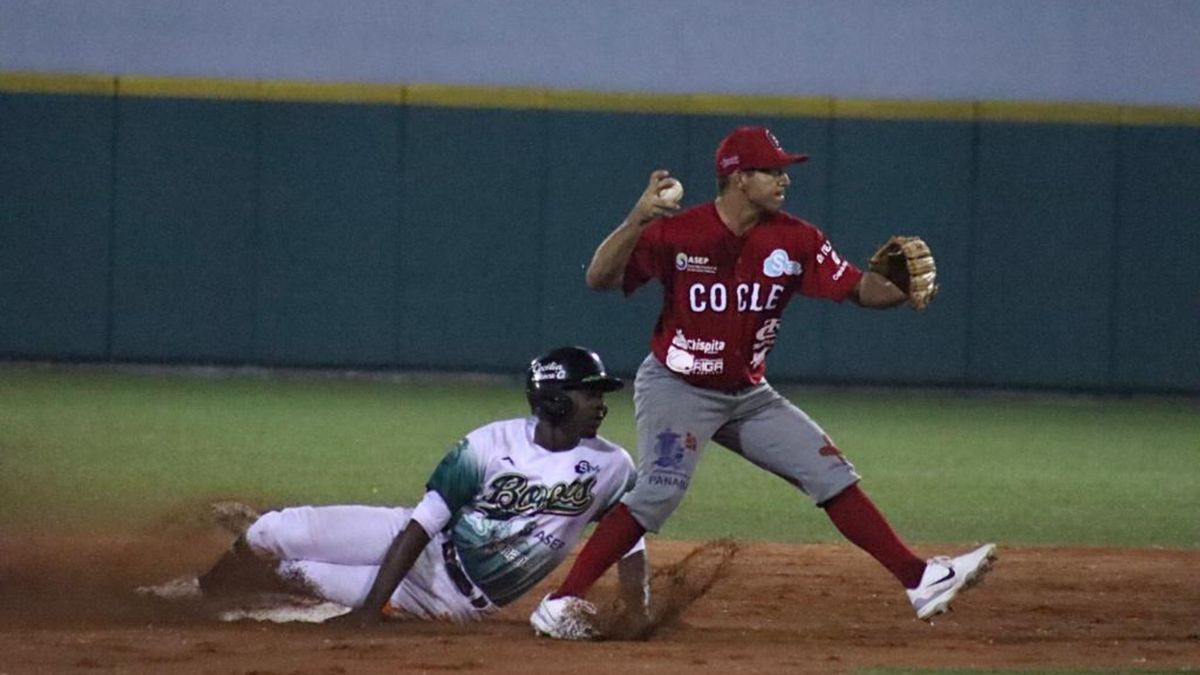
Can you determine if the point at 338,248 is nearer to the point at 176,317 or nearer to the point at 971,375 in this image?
the point at 176,317

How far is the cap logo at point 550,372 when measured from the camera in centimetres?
632

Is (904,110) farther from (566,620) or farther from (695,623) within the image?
(566,620)

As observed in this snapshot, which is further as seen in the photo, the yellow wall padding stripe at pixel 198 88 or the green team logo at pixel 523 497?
the yellow wall padding stripe at pixel 198 88

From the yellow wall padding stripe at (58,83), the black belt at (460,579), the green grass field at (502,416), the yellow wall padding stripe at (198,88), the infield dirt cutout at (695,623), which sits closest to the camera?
the infield dirt cutout at (695,623)

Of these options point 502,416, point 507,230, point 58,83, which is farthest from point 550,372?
point 58,83

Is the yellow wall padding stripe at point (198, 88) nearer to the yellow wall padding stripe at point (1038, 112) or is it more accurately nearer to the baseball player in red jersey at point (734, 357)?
the yellow wall padding stripe at point (1038, 112)

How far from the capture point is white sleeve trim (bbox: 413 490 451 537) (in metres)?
6.21

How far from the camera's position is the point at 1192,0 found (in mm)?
16969

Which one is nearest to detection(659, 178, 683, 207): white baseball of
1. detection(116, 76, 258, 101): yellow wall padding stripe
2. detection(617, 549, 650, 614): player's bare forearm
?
detection(617, 549, 650, 614): player's bare forearm

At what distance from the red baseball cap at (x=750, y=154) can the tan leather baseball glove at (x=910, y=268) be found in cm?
44

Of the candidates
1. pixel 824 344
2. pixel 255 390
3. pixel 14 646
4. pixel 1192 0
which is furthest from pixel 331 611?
pixel 1192 0

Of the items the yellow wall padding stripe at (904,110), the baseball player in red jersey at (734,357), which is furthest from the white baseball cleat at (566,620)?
the yellow wall padding stripe at (904,110)

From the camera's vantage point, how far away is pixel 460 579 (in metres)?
6.56

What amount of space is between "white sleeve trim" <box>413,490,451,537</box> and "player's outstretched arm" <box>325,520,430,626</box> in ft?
0.05
